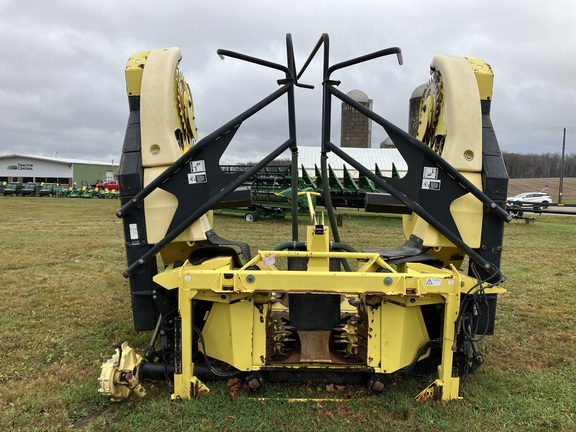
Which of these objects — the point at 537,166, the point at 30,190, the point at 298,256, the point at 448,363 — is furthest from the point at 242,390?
the point at 537,166

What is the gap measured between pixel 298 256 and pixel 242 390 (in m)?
1.06

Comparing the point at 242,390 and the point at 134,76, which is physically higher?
the point at 134,76

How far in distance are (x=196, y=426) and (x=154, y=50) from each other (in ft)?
8.63

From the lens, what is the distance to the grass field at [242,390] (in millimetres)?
2689

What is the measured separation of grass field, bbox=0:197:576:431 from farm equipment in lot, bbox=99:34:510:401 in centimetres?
15

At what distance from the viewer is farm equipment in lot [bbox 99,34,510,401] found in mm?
2807

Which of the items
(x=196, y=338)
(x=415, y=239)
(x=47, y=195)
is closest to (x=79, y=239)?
(x=196, y=338)

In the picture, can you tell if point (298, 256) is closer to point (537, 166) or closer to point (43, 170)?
point (43, 170)

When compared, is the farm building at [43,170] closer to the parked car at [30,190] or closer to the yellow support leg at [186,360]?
the parked car at [30,190]

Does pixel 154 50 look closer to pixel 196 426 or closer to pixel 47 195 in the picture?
pixel 196 426

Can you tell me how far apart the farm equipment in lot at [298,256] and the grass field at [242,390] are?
15cm

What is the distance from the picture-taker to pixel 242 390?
3.04m

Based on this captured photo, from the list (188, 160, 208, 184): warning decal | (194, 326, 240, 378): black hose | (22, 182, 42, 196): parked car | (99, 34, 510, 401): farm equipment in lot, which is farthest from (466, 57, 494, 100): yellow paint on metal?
(22, 182, 42, 196): parked car

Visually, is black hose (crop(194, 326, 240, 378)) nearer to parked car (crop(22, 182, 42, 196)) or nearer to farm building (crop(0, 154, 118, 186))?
parked car (crop(22, 182, 42, 196))
